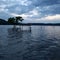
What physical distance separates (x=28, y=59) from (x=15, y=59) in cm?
114

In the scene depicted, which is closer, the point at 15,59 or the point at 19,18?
the point at 15,59

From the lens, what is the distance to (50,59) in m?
14.4

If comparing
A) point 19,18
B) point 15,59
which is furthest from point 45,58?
point 19,18

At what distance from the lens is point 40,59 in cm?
1434

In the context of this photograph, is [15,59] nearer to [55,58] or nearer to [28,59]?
[28,59]

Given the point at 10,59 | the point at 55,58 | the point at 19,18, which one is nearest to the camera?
the point at 10,59

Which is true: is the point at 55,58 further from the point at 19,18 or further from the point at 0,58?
the point at 19,18

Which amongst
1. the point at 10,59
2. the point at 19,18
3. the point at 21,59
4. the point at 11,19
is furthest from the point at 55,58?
the point at 11,19

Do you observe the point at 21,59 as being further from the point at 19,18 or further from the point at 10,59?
the point at 19,18

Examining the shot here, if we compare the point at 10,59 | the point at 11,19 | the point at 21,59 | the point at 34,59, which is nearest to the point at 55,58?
the point at 34,59

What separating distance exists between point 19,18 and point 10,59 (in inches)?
3927

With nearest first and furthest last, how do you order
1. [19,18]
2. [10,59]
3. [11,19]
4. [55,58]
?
[10,59] < [55,58] < [19,18] < [11,19]

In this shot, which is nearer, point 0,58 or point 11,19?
point 0,58

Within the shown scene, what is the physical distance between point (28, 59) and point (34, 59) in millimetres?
533
